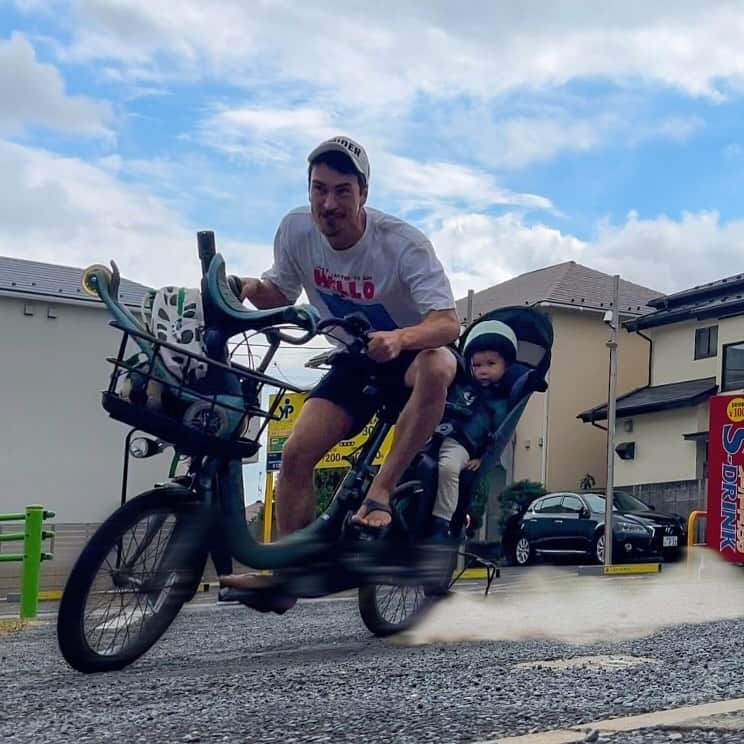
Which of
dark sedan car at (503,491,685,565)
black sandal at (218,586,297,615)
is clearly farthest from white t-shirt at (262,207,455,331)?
dark sedan car at (503,491,685,565)

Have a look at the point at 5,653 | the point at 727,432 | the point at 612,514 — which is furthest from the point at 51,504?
the point at 5,653

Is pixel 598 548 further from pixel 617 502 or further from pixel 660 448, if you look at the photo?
pixel 660 448

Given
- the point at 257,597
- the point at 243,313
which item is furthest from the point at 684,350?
the point at 243,313

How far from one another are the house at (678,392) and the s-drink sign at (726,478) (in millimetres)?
13031

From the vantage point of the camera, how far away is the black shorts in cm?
586

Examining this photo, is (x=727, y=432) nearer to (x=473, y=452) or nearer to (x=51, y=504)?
(x=473, y=452)

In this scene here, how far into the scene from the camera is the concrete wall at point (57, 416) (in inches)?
861

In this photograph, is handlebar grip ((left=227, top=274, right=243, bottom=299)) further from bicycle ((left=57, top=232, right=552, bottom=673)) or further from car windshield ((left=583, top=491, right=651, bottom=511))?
car windshield ((left=583, top=491, right=651, bottom=511))

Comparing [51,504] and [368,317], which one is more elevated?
[368,317]

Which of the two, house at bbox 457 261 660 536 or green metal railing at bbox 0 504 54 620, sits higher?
house at bbox 457 261 660 536

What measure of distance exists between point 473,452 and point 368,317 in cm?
118

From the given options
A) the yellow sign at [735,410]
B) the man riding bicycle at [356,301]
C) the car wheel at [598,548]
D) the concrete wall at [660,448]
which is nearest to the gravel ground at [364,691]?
the man riding bicycle at [356,301]

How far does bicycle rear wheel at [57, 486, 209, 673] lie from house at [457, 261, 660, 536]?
20977mm

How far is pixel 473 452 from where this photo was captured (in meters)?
6.54
